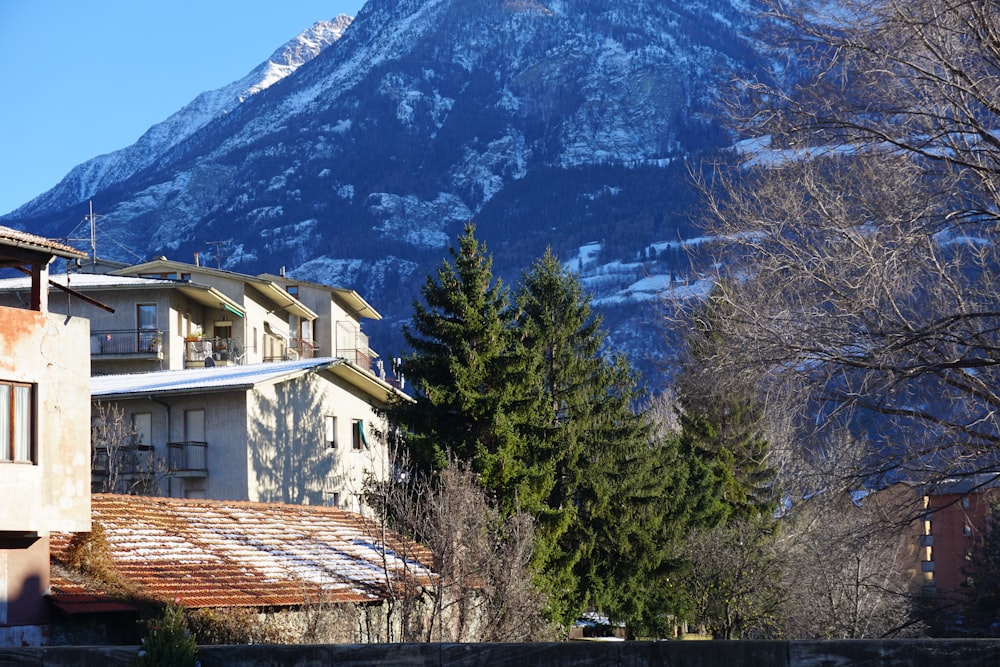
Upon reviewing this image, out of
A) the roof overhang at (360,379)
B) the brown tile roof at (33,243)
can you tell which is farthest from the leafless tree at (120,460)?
the brown tile roof at (33,243)

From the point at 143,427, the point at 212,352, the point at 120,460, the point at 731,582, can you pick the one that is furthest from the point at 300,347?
the point at 731,582

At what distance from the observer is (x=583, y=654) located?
11156mm

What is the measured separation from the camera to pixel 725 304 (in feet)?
56.3

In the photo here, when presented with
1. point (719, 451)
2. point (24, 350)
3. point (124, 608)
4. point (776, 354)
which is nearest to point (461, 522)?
point (124, 608)

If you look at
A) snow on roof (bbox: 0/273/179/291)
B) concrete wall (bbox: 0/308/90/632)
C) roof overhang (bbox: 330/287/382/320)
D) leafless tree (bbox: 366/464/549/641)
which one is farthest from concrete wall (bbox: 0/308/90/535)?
roof overhang (bbox: 330/287/382/320)

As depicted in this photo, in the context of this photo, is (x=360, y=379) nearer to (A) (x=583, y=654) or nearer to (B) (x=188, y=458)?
(B) (x=188, y=458)

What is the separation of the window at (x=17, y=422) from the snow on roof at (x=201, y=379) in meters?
21.5

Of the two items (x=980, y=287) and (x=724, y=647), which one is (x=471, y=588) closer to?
(x=980, y=287)

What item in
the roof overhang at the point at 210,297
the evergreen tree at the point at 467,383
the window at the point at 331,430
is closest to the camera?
the evergreen tree at the point at 467,383

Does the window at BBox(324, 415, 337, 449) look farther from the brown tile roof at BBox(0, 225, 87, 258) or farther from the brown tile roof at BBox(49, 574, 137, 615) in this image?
the brown tile roof at BBox(0, 225, 87, 258)

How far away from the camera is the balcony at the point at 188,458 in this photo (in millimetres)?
42875

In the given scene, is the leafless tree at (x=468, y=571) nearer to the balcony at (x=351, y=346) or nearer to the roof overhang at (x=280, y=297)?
the roof overhang at (x=280, y=297)

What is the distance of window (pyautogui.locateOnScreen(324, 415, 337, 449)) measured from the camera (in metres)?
48.0

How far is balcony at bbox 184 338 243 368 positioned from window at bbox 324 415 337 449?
1059 centimetres
